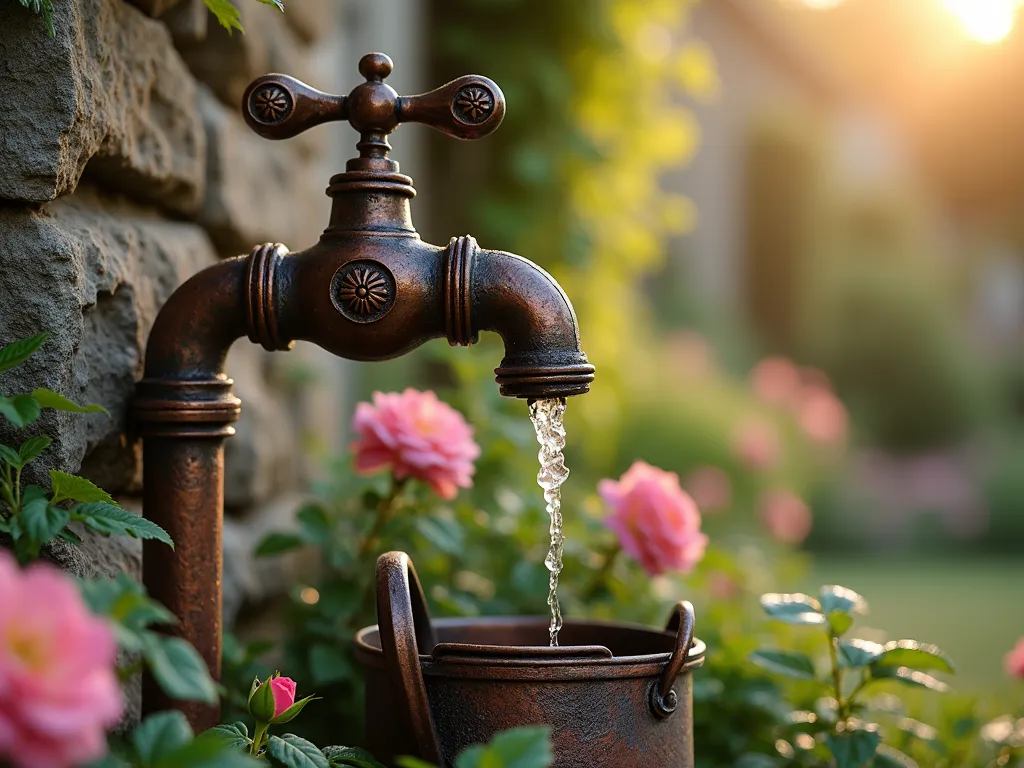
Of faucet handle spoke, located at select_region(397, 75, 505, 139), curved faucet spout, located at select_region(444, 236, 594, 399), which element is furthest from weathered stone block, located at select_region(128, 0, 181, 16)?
curved faucet spout, located at select_region(444, 236, 594, 399)

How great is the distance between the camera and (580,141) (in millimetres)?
3475

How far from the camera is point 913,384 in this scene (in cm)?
939

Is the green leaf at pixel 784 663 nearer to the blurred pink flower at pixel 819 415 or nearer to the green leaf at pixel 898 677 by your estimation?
the green leaf at pixel 898 677

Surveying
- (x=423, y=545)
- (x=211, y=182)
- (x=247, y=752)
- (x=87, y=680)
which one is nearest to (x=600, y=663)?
(x=247, y=752)

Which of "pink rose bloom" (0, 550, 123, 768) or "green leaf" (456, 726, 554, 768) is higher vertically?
"pink rose bloom" (0, 550, 123, 768)

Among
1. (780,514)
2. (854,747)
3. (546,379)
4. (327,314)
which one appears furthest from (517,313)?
(780,514)

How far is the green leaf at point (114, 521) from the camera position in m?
0.94

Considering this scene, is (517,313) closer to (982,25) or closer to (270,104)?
(270,104)

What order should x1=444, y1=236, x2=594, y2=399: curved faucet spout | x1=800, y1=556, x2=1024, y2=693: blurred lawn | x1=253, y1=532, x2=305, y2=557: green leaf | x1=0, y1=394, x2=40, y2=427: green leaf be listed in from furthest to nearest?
x1=800, y1=556, x2=1024, y2=693: blurred lawn, x1=253, y1=532, x2=305, y2=557: green leaf, x1=444, y1=236, x2=594, y2=399: curved faucet spout, x1=0, y1=394, x2=40, y2=427: green leaf

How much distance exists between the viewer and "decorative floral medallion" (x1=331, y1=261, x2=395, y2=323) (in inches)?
47.5

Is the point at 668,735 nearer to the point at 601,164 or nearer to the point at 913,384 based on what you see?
the point at 601,164

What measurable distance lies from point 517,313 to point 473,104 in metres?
0.23

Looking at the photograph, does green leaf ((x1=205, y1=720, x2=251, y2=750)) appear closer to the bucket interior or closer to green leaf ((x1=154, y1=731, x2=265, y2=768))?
green leaf ((x1=154, y1=731, x2=265, y2=768))

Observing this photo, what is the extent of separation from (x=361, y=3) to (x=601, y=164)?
0.84 meters
